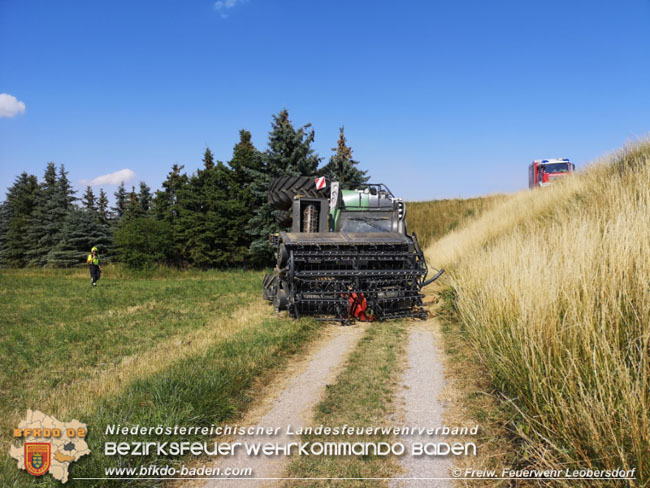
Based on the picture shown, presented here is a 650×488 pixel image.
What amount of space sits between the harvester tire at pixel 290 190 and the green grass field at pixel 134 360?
3.16 meters

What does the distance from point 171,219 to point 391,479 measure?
39661 millimetres

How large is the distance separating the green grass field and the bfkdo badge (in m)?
0.08

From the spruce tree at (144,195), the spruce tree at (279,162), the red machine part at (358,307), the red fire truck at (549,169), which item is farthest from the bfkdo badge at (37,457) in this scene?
the spruce tree at (144,195)

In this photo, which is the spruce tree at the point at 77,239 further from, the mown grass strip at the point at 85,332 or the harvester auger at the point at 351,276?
the harvester auger at the point at 351,276

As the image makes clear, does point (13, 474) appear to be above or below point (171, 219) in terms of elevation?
below

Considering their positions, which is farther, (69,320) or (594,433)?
(69,320)

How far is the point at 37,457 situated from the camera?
2914 millimetres

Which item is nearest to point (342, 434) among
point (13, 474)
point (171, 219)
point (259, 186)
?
point (13, 474)

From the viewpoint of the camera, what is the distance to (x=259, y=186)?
24422 millimetres

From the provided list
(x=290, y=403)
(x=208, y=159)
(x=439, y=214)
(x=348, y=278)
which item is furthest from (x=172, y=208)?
(x=290, y=403)

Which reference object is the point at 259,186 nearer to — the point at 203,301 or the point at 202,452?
the point at 203,301

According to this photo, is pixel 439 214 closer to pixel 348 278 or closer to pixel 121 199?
pixel 348 278

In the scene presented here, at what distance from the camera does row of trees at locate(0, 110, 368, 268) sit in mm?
24062

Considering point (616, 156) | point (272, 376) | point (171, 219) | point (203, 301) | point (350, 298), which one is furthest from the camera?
point (171, 219)
